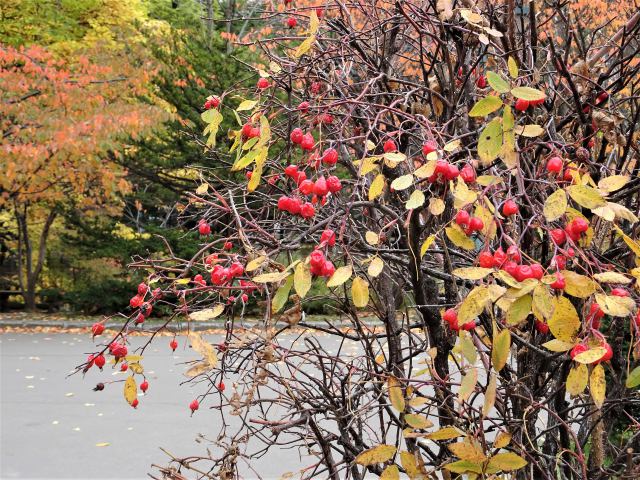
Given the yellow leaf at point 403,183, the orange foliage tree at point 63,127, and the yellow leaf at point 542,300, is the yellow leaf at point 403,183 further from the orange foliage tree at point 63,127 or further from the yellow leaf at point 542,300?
the orange foliage tree at point 63,127

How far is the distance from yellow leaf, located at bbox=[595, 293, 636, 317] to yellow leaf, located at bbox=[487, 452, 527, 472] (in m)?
0.37

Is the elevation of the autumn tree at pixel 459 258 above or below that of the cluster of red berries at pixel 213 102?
below

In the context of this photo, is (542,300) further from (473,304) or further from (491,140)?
(491,140)

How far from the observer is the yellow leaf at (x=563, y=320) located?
3.83 feet

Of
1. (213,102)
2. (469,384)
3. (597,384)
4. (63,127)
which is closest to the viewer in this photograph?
(597,384)

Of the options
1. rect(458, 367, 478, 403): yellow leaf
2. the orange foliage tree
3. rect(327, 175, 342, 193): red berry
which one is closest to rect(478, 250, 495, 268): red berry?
rect(458, 367, 478, 403): yellow leaf

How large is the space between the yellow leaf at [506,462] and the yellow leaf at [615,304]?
14.7 inches

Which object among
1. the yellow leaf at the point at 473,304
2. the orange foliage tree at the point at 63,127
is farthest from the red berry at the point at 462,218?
the orange foliage tree at the point at 63,127

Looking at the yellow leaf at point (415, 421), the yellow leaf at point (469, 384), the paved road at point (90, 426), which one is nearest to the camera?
the yellow leaf at point (469, 384)

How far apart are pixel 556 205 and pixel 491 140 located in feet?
0.67

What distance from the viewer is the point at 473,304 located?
45.2 inches

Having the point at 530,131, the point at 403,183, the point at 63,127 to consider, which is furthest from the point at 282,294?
the point at 63,127

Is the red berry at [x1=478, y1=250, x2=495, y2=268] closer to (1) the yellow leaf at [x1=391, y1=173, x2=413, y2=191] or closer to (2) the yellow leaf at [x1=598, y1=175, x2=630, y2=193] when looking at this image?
(1) the yellow leaf at [x1=391, y1=173, x2=413, y2=191]

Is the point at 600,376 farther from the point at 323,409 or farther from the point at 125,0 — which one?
the point at 125,0
